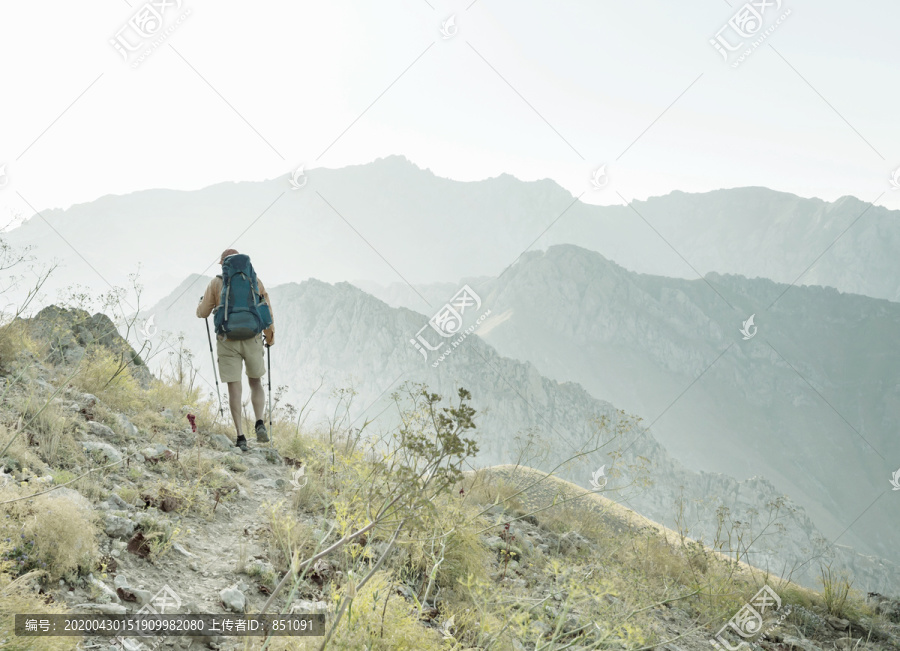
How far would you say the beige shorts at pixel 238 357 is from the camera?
648 centimetres

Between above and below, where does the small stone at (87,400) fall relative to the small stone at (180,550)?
Result: below

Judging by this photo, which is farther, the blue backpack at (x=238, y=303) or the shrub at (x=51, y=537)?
the blue backpack at (x=238, y=303)

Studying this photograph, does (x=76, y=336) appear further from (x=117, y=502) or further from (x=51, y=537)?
(x=51, y=537)

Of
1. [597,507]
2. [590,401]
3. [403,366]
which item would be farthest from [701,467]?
[597,507]

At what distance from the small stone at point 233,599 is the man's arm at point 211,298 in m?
4.28

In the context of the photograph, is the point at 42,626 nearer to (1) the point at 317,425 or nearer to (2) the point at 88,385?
(2) the point at 88,385

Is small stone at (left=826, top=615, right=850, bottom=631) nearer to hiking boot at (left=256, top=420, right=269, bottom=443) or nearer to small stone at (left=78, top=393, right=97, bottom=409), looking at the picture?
hiking boot at (left=256, top=420, right=269, bottom=443)

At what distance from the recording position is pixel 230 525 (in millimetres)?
4105

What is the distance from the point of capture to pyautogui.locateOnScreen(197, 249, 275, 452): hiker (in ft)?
20.6

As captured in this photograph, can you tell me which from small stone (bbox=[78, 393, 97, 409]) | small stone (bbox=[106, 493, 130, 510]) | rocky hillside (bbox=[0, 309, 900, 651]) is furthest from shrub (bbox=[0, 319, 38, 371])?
small stone (bbox=[106, 493, 130, 510])

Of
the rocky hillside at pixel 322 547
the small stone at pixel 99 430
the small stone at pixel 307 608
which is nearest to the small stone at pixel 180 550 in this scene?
the rocky hillside at pixel 322 547

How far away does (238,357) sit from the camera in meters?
6.59


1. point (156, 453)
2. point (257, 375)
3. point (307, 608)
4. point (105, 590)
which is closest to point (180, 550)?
point (105, 590)

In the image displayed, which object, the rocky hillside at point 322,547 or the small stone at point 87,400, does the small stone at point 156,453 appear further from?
the small stone at point 87,400
